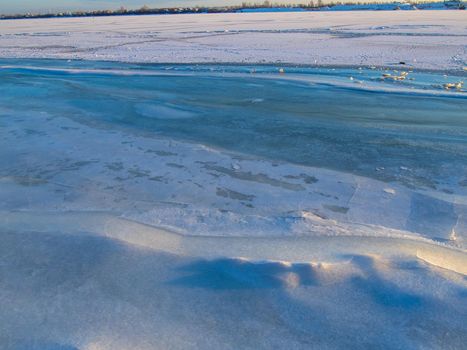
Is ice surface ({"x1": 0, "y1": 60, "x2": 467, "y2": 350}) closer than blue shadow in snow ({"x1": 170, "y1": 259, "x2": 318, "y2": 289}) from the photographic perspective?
Yes

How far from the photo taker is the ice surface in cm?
192

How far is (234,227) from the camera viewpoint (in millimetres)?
2779

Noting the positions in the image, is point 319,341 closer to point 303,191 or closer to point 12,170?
point 303,191

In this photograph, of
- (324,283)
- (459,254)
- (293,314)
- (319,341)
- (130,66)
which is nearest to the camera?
(319,341)

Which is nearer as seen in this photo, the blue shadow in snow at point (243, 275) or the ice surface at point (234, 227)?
the ice surface at point (234, 227)

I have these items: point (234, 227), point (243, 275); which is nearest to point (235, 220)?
point (234, 227)

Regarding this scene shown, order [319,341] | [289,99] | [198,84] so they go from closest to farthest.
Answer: [319,341]
[289,99]
[198,84]

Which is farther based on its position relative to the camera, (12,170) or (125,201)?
(12,170)

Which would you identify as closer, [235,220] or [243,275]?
[243,275]

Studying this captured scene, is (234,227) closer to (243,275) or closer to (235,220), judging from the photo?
(235,220)

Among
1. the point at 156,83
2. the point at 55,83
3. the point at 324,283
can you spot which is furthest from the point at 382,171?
the point at 55,83

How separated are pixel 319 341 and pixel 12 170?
119 inches

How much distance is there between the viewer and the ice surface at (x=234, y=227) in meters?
1.92

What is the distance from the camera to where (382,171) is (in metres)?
3.68
